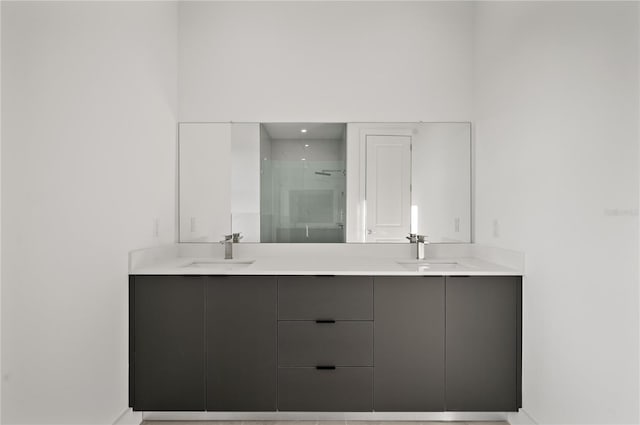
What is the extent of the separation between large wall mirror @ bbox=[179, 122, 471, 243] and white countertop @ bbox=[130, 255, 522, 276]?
17 cm

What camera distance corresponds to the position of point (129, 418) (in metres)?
2.17

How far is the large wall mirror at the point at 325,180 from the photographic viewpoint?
9.11ft

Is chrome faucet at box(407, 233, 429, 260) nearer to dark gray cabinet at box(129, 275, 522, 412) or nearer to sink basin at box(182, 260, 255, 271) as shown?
dark gray cabinet at box(129, 275, 522, 412)

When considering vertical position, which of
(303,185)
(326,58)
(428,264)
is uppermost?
(326,58)

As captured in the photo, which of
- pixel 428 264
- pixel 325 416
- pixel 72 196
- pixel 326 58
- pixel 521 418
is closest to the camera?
pixel 72 196

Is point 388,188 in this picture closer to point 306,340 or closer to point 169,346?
point 306,340

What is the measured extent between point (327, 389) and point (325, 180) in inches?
52.8

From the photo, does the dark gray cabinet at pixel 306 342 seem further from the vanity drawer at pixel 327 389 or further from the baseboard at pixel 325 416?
the baseboard at pixel 325 416

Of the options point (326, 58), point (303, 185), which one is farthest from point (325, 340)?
point (326, 58)

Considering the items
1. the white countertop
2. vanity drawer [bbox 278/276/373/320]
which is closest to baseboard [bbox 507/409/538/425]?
the white countertop

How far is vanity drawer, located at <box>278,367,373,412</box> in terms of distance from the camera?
218 centimetres

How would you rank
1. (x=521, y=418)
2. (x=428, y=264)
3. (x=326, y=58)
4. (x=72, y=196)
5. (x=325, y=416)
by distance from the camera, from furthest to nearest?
(x=326, y=58) → (x=428, y=264) → (x=325, y=416) → (x=521, y=418) → (x=72, y=196)

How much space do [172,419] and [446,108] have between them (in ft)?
8.57

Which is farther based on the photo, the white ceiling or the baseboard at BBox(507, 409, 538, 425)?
the white ceiling
